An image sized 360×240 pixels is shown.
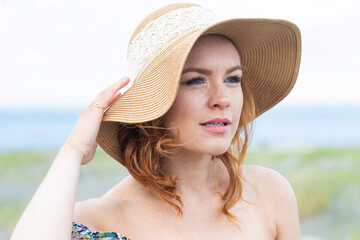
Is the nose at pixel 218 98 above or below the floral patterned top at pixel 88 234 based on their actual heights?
above

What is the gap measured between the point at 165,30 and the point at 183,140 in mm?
459

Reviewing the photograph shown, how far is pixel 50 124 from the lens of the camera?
27984 millimetres

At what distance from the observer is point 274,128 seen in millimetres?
26234

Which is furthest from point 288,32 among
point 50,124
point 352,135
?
point 50,124

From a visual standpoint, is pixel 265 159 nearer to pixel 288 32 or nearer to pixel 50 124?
pixel 288 32

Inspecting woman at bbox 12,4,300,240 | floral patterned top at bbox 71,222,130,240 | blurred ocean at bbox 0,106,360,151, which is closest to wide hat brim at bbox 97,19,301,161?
woman at bbox 12,4,300,240

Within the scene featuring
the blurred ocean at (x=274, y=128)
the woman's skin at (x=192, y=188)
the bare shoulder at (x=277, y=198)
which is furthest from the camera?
the blurred ocean at (x=274, y=128)

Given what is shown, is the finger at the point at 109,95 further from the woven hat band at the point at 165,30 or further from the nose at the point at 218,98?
the nose at the point at 218,98

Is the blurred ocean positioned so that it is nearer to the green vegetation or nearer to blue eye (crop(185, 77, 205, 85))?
the green vegetation

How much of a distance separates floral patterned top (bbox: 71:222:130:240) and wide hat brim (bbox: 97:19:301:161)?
393 mm

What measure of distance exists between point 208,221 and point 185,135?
1.50 ft

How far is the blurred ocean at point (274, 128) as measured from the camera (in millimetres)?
22156

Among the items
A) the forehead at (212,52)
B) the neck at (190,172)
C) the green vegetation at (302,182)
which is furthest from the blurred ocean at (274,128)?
the forehead at (212,52)

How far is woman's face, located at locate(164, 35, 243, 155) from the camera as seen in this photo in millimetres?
1934
